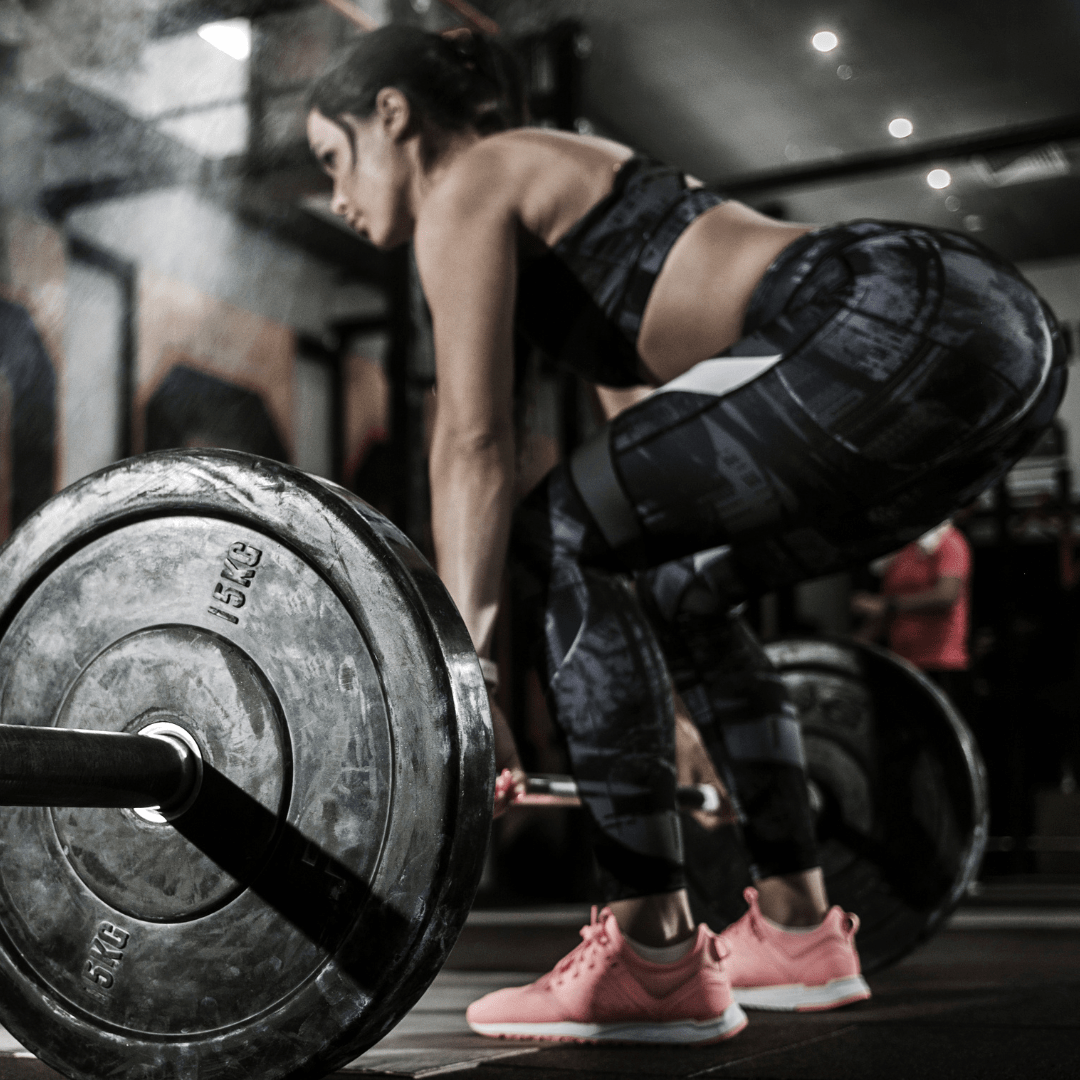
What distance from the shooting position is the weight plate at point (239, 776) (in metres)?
0.67

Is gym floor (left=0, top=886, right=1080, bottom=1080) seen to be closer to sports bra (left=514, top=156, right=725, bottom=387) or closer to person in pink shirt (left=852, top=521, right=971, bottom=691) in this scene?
sports bra (left=514, top=156, right=725, bottom=387)

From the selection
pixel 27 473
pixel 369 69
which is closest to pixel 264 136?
pixel 27 473

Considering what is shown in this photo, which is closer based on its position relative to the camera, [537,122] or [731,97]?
[537,122]

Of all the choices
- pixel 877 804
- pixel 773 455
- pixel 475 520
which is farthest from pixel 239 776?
pixel 877 804

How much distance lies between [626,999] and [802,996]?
0.28 m

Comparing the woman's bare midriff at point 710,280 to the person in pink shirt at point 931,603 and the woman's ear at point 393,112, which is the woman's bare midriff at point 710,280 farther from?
the person in pink shirt at point 931,603

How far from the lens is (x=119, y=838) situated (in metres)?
0.76

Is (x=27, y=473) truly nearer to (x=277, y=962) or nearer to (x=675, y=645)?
(x=675, y=645)

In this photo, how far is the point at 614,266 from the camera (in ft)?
3.71

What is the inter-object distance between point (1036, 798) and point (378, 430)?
10.7 ft

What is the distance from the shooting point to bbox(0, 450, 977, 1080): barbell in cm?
67

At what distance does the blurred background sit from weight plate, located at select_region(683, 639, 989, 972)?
1.82 metres

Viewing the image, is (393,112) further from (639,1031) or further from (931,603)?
(931,603)

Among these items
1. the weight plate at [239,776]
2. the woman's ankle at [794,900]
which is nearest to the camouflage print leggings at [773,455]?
the woman's ankle at [794,900]
